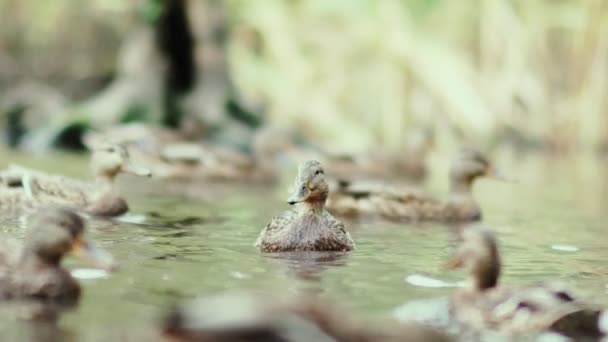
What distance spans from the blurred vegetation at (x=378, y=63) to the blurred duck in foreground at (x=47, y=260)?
1578cm

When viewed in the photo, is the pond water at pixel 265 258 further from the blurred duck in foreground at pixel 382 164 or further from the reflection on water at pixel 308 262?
the blurred duck in foreground at pixel 382 164

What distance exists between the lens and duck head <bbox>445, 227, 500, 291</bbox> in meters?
6.07

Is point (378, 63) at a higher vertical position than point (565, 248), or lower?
higher

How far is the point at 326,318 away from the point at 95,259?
2061mm

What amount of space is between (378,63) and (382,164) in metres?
6.49

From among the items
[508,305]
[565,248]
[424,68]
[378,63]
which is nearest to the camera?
[508,305]

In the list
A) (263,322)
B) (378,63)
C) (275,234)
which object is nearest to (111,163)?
(275,234)

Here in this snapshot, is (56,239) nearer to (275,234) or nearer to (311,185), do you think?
(275,234)

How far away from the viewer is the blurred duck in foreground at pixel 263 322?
443cm

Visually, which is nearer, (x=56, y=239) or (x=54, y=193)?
(x=56, y=239)

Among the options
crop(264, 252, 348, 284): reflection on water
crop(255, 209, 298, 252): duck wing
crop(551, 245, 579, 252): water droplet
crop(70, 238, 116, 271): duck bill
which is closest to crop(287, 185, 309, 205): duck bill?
crop(255, 209, 298, 252): duck wing

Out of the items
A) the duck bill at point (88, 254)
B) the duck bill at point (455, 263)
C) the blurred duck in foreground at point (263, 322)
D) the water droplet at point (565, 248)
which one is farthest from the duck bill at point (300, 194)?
the blurred duck in foreground at point (263, 322)

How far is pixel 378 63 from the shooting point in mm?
24156

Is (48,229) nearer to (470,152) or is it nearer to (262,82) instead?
(470,152)
